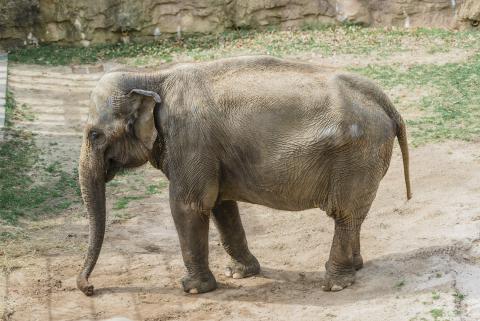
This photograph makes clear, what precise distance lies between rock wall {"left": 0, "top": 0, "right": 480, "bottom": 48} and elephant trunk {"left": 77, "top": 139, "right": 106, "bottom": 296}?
10.3 meters

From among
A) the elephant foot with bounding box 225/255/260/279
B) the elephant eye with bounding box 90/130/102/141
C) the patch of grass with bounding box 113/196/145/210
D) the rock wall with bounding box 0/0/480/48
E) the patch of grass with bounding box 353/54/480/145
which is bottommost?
the patch of grass with bounding box 113/196/145/210

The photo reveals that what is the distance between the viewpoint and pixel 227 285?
796 cm

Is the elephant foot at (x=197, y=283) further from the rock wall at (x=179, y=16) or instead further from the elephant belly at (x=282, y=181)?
the rock wall at (x=179, y=16)

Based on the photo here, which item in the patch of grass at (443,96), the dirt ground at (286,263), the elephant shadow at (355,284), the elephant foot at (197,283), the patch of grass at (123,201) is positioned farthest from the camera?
the patch of grass at (443,96)

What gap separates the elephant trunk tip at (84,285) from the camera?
7.61 metres

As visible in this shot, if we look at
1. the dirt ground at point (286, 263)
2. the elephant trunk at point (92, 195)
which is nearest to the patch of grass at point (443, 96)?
the dirt ground at point (286, 263)

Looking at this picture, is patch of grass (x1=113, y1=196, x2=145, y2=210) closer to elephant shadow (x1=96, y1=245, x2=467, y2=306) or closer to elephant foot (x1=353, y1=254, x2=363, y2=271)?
elephant shadow (x1=96, y1=245, x2=467, y2=306)

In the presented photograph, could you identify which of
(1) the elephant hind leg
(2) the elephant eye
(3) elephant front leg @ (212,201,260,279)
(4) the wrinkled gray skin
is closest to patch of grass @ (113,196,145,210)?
(3) elephant front leg @ (212,201,260,279)

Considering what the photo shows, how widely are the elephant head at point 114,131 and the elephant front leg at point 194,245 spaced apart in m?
0.56

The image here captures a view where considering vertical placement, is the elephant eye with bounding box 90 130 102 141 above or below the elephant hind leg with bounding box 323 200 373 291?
above

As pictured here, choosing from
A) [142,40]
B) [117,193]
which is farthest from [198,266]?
[142,40]

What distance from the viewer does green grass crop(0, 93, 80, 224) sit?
32.0 feet

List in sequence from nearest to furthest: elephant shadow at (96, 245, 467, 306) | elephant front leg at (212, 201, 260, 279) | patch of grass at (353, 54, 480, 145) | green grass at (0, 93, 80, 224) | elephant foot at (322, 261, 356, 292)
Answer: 1. elephant shadow at (96, 245, 467, 306)
2. elephant foot at (322, 261, 356, 292)
3. elephant front leg at (212, 201, 260, 279)
4. green grass at (0, 93, 80, 224)
5. patch of grass at (353, 54, 480, 145)

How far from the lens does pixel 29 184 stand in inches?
413
